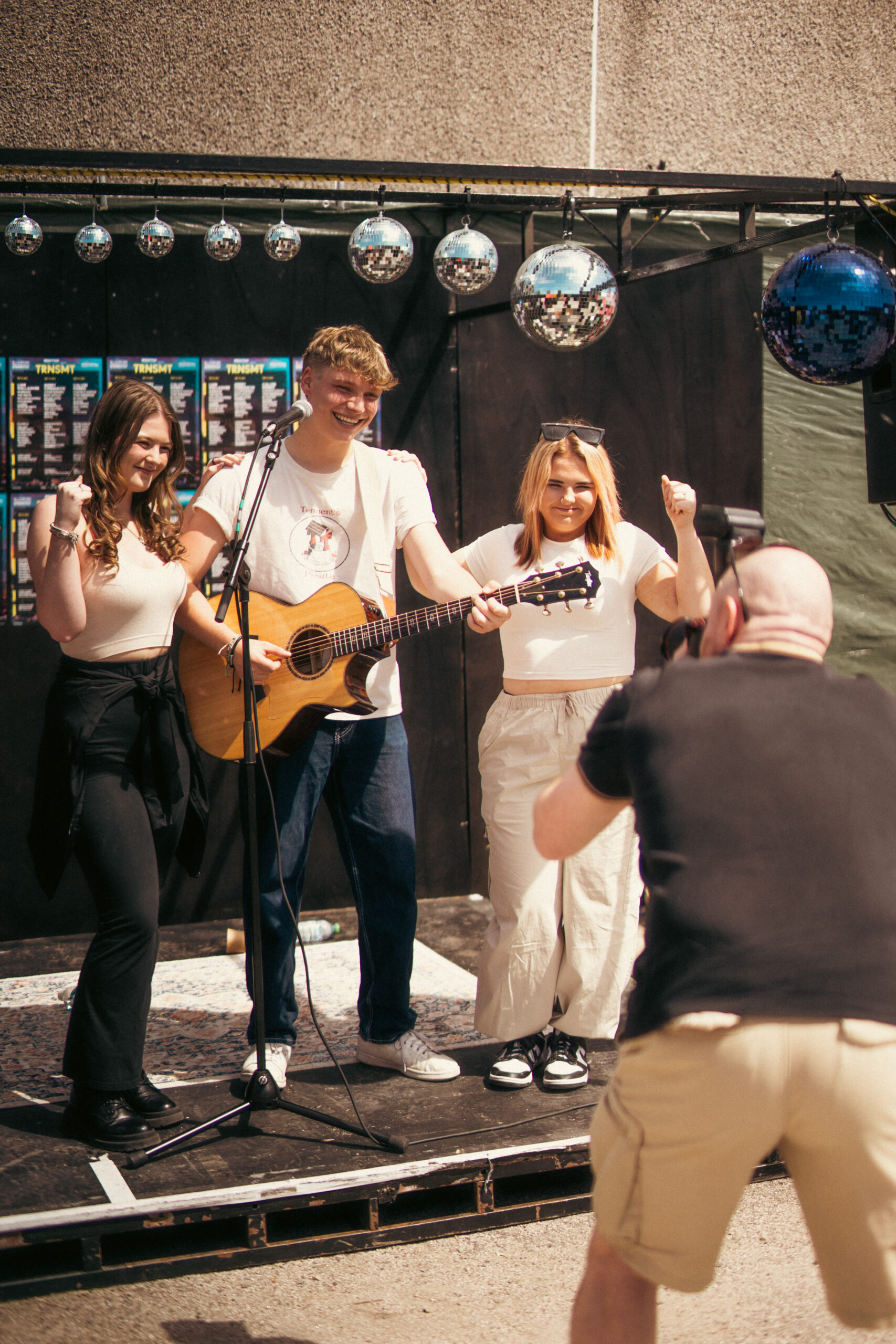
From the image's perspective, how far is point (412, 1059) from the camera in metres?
3.67

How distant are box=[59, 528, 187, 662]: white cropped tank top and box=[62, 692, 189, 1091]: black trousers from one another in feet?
0.61

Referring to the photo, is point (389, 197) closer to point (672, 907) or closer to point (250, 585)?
point (250, 585)

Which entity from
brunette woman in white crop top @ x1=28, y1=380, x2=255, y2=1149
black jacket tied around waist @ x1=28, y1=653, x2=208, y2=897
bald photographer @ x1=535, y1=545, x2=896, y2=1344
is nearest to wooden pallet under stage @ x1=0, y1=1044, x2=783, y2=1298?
brunette woman in white crop top @ x1=28, y1=380, x2=255, y2=1149

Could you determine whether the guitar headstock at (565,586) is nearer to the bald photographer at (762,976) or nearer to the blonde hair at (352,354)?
the blonde hair at (352,354)

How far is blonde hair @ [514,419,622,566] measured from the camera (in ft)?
12.3

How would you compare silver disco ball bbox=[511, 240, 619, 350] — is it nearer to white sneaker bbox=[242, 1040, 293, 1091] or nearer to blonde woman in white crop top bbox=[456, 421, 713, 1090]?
blonde woman in white crop top bbox=[456, 421, 713, 1090]

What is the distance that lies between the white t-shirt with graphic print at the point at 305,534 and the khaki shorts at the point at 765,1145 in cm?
206

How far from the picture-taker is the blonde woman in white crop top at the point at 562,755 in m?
3.63

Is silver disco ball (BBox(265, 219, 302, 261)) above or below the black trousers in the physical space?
above

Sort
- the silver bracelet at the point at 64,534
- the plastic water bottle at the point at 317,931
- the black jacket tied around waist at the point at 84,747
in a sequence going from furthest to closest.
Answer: the plastic water bottle at the point at 317,931, the black jacket tied around waist at the point at 84,747, the silver bracelet at the point at 64,534

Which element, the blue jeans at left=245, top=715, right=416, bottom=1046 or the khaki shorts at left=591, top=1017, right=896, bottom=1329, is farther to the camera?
the blue jeans at left=245, top=715, right=416, bottom=1046

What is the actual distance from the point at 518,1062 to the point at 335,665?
4.15 ft

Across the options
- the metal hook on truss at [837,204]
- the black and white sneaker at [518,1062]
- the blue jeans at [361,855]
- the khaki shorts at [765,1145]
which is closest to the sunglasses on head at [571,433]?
the metal hook on truss at [837,204]

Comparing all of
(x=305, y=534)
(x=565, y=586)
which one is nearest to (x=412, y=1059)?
(x=565, y=586)
